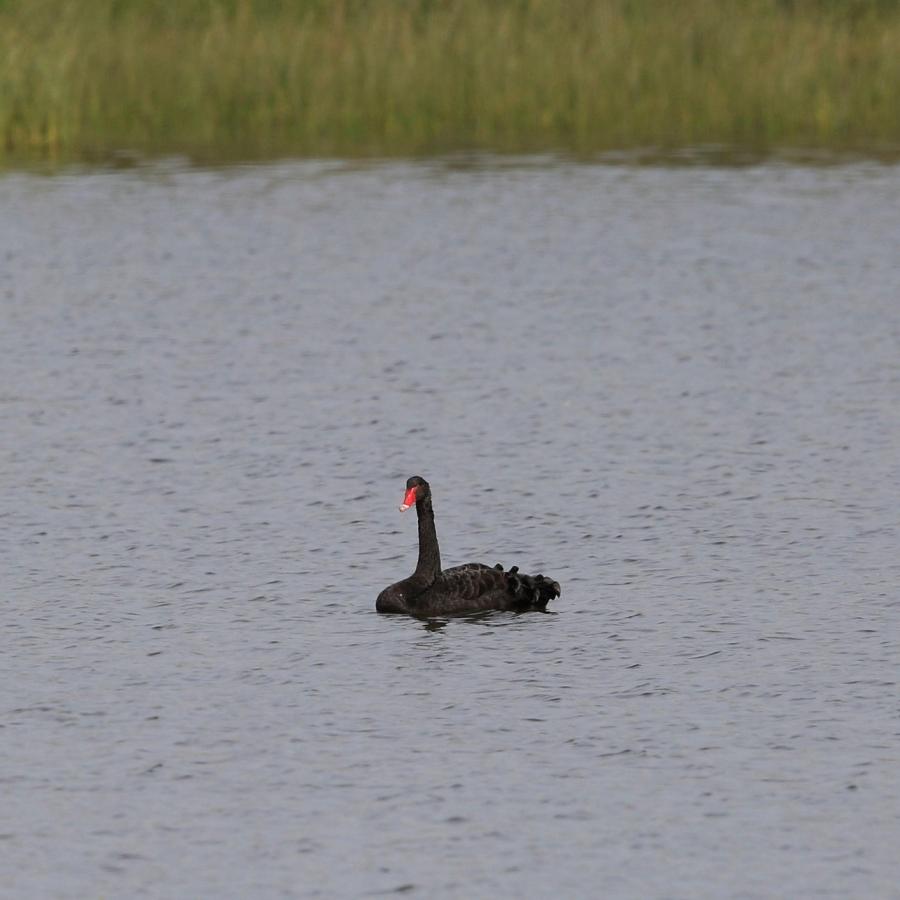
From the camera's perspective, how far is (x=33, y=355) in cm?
2612

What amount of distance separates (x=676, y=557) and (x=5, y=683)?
17.0ft

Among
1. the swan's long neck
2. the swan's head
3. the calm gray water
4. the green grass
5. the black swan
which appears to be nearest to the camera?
the calm gray water

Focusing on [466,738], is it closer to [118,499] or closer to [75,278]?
[118,499]

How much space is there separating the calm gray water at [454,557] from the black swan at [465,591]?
0.14 m

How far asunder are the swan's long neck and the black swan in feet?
0.13

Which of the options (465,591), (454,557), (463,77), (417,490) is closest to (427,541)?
(417,490)

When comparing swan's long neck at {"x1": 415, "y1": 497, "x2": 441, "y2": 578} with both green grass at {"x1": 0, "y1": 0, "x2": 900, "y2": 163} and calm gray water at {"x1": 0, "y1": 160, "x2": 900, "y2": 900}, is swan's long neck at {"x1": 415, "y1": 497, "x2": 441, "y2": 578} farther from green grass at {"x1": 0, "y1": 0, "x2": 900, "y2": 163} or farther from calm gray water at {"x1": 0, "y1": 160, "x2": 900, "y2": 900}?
green grass at {"x1": 0, "y1": 0, "x2": 900, "y2": 163}

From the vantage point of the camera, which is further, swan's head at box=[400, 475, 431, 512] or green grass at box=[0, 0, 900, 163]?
green grass at box=[0, 0, 900, 163]

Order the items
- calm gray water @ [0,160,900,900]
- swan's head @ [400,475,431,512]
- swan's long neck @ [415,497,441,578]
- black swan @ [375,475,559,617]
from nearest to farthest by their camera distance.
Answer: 1. calm gray water @ [0,160,900,900]
2. black swan @ [375,475,559,617]
3. swan's long neck @ [415,497,441,578]
4. swan's head @ [400,475,431,512]

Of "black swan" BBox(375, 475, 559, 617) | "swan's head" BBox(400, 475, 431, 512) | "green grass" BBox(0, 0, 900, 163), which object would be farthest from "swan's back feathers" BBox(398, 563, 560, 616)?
"green grass" BBox(0, 0, 900, 163)

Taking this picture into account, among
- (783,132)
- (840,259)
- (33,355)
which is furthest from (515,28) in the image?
(33,355)

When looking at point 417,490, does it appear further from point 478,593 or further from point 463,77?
point 463,77

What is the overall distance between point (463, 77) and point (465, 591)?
82.6 feet

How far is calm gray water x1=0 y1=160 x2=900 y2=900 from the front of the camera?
11414 mm
